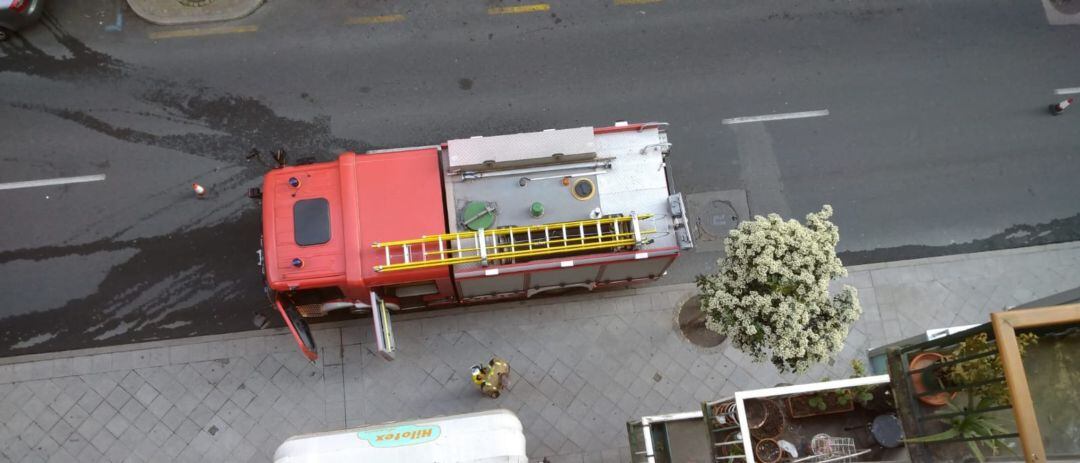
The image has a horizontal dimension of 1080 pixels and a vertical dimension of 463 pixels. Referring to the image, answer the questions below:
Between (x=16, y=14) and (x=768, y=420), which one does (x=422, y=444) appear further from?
(x=16, y=14)

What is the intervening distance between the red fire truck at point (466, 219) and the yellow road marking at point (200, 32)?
6026 millimetres

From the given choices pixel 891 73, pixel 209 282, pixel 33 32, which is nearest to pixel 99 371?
pixel 209 282

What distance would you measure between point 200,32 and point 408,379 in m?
10.3

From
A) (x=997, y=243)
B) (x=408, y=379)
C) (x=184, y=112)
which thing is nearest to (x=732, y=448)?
(x=408, y=379)

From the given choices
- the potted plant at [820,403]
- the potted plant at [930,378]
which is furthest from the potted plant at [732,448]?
the potted plant at [930,378]

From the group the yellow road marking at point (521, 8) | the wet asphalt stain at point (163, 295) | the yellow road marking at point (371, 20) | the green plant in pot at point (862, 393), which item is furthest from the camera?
the yellow road marking at point (521, 8)

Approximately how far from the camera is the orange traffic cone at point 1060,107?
51.8 feet

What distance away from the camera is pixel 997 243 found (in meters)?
15.3

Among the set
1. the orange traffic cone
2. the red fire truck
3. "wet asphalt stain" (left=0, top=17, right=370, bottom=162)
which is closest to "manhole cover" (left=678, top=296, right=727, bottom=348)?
the red fire truck

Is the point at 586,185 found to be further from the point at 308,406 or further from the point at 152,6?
the point at 152,6

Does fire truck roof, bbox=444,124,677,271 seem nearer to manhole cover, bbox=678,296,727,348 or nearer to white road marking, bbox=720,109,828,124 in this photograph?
manhole cover, bbox=678,296,727,348

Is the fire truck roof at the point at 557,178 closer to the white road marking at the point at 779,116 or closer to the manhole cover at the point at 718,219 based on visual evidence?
the manhole cover at the point at 718,219

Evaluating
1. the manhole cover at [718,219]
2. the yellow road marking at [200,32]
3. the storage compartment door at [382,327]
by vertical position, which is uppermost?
the yellow road marking at [200,32]

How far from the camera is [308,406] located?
1369cm
